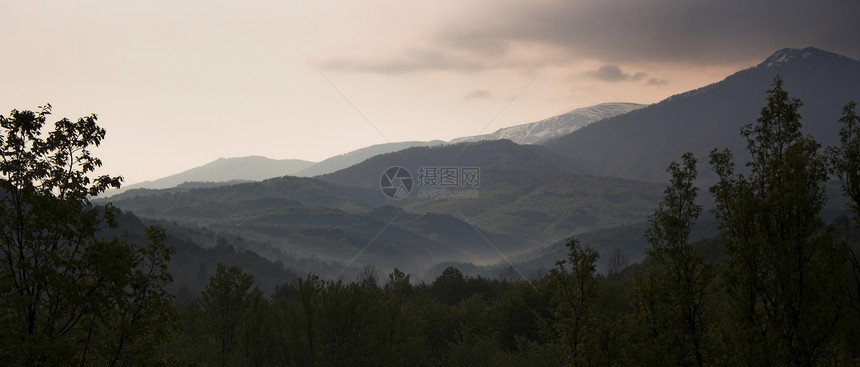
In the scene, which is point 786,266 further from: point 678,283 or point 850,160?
point 850,160

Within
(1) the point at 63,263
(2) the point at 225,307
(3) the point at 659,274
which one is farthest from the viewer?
(2) the point at 225,307

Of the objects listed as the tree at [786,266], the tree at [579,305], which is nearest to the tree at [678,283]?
the tree at [786,266]

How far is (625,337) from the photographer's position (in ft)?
79.0

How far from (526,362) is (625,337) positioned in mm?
30166

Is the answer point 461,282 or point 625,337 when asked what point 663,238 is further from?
point 461,282

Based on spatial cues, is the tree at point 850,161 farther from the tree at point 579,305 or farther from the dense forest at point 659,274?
the tree at point 579,305

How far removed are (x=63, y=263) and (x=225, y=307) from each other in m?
38.4

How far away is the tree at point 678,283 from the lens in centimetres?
Answer: 2248

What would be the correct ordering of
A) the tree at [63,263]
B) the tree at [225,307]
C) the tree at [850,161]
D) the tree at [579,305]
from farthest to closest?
the tree at [225,307] < the tree at [579,305] < the tree at [850,161] < the tree at [63,263]

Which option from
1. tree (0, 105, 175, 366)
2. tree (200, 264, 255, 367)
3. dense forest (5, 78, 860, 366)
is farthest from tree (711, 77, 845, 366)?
tree (200, 264, 255, 367)

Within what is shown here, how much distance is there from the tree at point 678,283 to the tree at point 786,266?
1224 mm

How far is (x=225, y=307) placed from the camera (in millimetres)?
56094

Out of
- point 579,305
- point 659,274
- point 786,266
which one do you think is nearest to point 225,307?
point 579,305

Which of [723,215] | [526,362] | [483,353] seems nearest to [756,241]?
[723,215]
